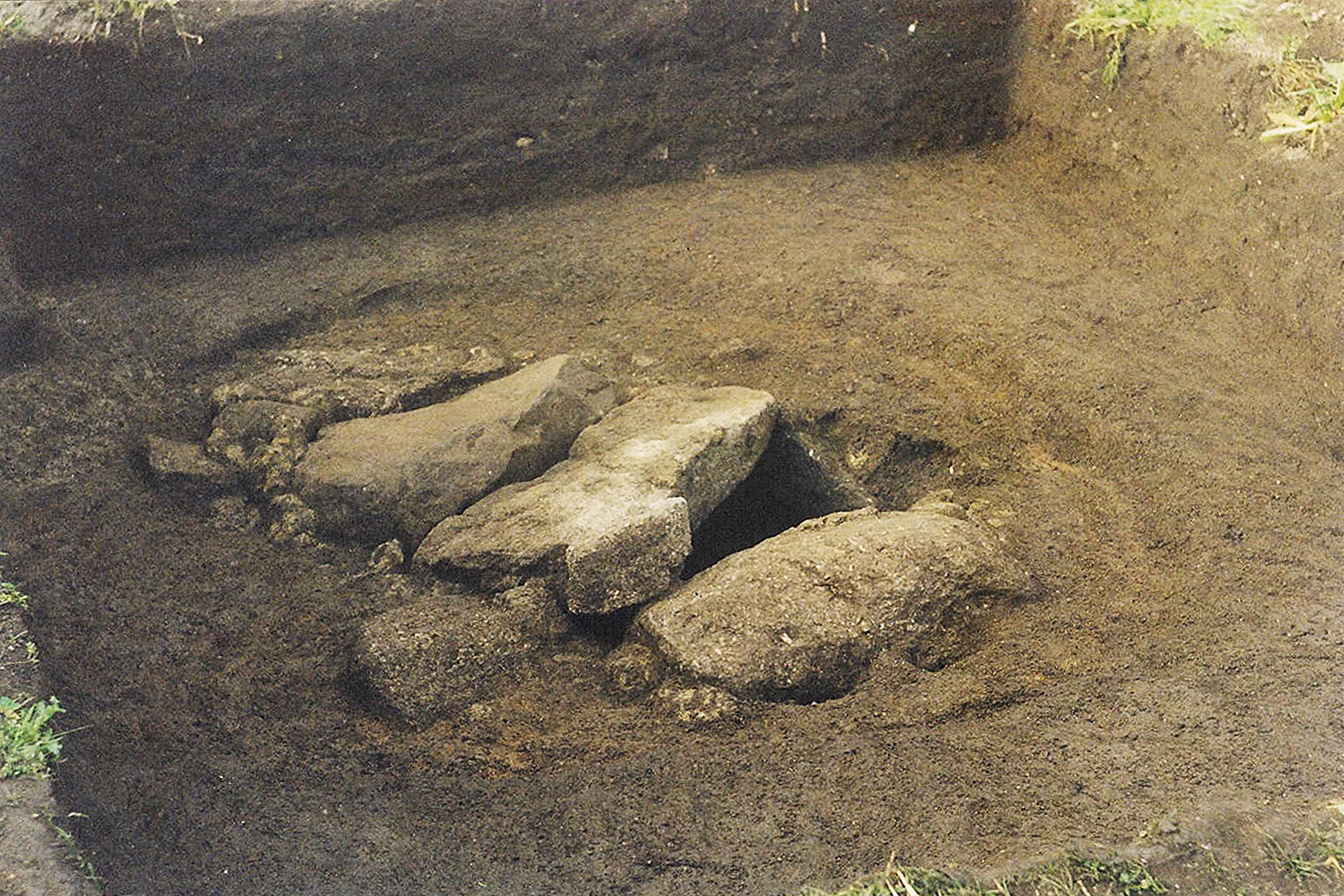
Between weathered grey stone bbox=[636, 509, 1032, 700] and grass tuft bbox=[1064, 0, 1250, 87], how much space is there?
8.13ft

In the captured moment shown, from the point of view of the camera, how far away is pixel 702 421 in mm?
3523

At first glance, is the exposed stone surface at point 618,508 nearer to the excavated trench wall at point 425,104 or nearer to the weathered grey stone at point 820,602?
the weathered grey stone at point 820,602

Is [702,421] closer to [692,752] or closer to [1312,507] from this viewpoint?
[692,752]

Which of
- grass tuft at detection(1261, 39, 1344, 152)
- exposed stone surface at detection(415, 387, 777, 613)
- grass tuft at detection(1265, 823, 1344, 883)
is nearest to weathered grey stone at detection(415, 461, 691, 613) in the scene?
exposed stone surface at detection(415, 387, 777, 613)

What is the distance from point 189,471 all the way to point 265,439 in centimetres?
24

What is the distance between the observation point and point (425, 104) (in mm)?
4680

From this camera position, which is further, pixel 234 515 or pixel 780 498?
pixel 780 498

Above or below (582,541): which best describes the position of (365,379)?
above

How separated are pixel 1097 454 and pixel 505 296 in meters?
2.13

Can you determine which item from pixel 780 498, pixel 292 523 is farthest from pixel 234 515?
pixel 780 498

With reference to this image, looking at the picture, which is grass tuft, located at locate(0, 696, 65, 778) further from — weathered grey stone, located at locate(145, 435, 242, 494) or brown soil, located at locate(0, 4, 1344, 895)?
weathered grey stone, located at locate(145, 435, 242, 494)

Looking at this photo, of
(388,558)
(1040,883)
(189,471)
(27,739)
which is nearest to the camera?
(1040,883)

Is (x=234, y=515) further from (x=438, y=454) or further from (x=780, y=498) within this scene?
(x=780, y=498)

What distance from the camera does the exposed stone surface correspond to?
304 centimetres
